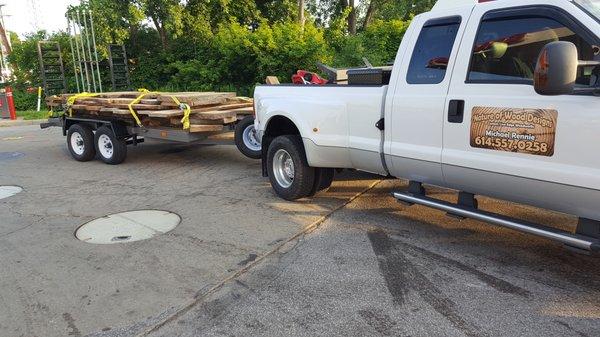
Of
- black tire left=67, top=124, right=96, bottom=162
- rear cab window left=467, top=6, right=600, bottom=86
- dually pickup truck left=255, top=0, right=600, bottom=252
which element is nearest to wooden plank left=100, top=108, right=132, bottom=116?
black tire left=67, top=124, right=96, bottom=162

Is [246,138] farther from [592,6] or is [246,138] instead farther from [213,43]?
[213,43]

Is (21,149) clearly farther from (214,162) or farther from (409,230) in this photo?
(409,230)

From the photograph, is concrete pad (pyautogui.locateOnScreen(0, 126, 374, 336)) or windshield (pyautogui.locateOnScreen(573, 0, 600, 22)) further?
concrete pad (pyautogui.locateOnScreen(0, 126, 374, 336))

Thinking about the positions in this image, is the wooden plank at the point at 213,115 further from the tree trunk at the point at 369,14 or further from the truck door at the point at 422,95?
the tree trunk at the point at 369,14

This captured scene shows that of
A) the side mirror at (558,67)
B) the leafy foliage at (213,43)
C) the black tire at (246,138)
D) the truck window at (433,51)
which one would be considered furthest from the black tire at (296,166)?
the leafy foliage at (213,43)

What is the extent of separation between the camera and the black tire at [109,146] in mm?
8961

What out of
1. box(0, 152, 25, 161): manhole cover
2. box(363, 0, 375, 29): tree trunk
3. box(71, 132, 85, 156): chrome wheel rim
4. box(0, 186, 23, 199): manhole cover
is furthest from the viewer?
box(363, 0, 375, 29): tree trunk

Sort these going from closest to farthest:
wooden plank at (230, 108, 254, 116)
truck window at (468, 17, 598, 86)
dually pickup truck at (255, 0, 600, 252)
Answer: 1. dually pickup truck at (255, 0, 600, 252)
2. truck window at (468, 17, 598, 86)
3. wooden plank at (230, 108, 254, 116)

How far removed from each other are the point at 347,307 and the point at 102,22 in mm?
19359

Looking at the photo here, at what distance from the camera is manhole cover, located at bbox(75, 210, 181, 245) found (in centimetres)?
514

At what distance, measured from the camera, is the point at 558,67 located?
2918mm

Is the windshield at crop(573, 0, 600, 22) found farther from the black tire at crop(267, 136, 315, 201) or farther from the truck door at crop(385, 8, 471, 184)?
the black tire at crop(267, 136, 315, 201)

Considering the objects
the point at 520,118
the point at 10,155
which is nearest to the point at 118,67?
the point at 10,155

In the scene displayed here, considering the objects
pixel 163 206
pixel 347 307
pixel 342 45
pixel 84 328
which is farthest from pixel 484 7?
pixel 342 45
